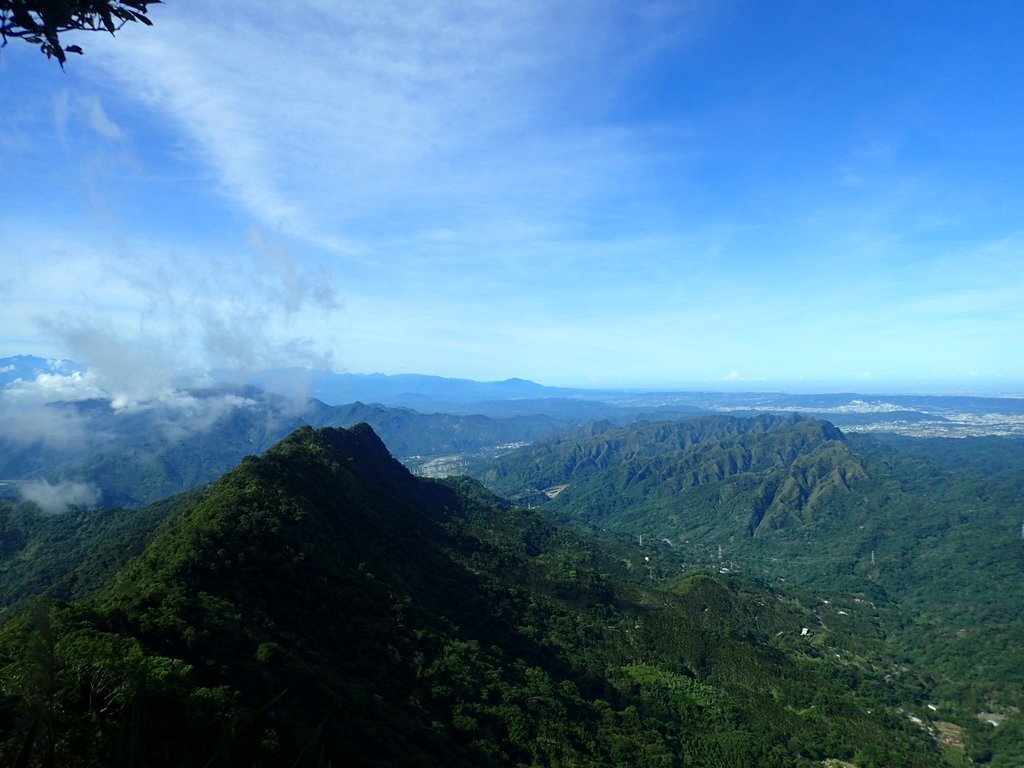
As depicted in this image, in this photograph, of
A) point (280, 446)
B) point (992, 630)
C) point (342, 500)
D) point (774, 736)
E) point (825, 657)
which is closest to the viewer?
point (774, 736)

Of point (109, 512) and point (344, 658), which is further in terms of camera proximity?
point (109, 512)

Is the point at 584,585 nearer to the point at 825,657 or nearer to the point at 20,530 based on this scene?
the point at 825,657

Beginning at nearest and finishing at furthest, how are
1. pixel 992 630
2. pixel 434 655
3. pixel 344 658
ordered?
pixel 344 658 → pixel 434 655 → pixel 992 630

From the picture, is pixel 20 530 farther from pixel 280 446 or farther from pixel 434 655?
pixel 434 655

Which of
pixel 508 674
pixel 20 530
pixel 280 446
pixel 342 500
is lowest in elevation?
pixel 20 530

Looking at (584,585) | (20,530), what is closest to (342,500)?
(584,585)

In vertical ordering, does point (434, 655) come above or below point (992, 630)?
above

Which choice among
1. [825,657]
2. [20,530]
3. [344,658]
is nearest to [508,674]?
[344,658]
